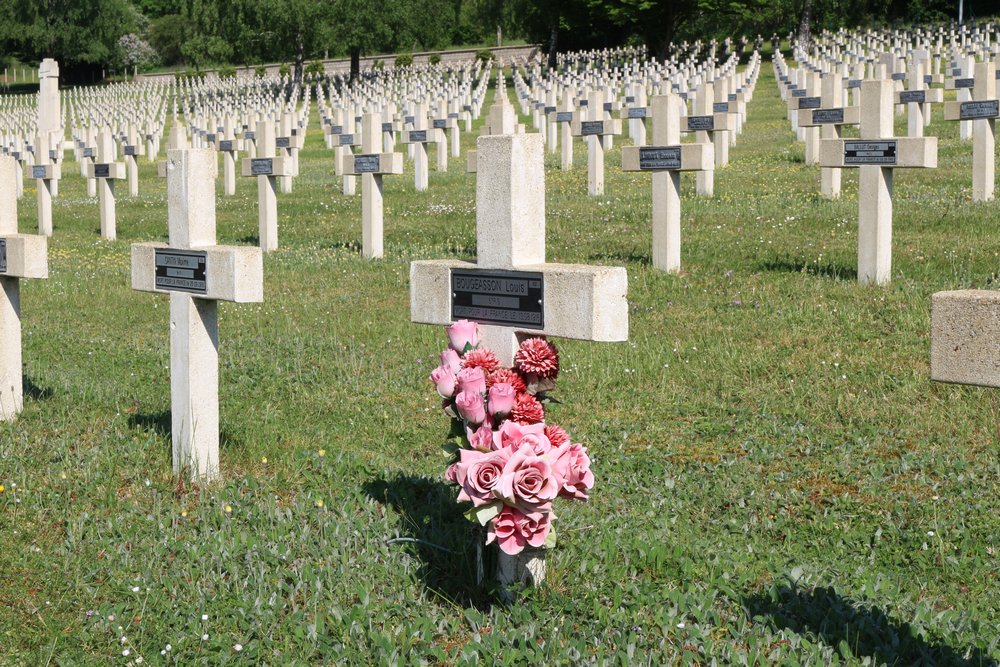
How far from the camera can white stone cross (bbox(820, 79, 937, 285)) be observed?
1019cm

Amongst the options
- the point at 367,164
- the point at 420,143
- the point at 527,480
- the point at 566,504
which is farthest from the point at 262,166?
the point at 527,480

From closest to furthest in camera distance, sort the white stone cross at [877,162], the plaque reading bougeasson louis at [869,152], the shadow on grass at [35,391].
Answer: the shadow on grass at [35,391]
the white stone cross at [877,162]
the plaque reading bougeasson louis at [869,152]

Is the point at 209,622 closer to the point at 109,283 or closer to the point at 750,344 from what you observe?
the point at 750,344

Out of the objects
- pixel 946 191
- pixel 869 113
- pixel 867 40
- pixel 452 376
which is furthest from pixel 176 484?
pixel 867 40

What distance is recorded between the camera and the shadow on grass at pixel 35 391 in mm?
7750

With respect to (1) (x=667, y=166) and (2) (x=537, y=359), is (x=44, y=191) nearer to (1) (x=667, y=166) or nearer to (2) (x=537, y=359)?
(1) (x=667, y=166)

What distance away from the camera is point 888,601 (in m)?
4.59

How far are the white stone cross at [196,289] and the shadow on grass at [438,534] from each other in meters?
0.89

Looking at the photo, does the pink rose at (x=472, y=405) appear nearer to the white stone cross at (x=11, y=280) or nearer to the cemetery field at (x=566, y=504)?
the cemetery field at (x=566, y=504)

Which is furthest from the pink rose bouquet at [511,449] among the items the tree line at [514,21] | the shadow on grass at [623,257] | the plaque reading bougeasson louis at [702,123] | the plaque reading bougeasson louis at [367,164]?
the tree line at [514,21]

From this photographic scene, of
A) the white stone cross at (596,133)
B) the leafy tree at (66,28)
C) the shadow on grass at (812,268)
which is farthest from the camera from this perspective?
the leafy tree at (66,28)

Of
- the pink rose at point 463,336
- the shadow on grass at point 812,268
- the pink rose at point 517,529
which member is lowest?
the pink rose at point 517,529

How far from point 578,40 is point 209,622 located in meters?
57.3

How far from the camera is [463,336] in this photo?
190 inches
